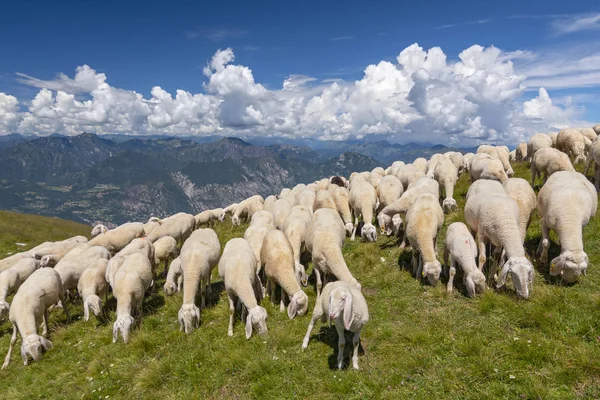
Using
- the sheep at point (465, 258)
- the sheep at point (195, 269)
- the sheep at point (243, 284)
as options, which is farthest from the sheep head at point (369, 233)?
the sheep at point (195, 269)

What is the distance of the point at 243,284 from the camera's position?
1146 centimetres

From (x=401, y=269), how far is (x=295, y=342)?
6.24 meters

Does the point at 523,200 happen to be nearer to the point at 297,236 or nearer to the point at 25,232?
the point at 297,236

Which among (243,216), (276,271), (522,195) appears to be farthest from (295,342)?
(243,216)

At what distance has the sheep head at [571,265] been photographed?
32.4 ft

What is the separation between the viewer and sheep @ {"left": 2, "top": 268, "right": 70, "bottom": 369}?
11.6 metres

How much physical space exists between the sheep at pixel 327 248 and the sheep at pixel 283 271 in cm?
96

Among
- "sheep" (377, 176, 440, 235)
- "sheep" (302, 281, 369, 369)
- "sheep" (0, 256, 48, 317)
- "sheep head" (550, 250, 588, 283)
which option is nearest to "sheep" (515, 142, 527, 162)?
"sheep" (377, 176, 440, 235)

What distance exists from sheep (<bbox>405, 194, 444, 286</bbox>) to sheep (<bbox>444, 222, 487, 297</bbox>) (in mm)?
565

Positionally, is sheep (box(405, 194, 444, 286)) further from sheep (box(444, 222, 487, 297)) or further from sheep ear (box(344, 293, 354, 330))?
sheep ear (box(344, 293, 354, 330))

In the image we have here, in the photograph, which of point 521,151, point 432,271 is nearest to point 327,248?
point 432,271

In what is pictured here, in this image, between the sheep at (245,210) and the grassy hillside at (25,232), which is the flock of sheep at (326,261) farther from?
the grassy hillside at (25,232)

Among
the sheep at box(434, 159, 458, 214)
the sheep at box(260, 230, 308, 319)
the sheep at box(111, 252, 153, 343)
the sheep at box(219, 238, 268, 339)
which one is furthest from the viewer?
the sheep at box(434, 159, 458, 214)

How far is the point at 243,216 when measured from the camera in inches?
1334
